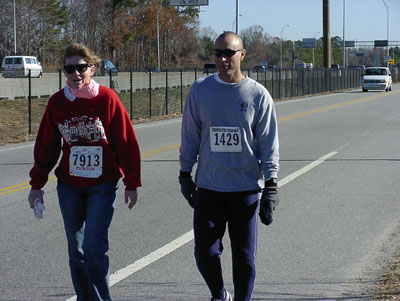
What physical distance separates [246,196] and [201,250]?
45 centimetres

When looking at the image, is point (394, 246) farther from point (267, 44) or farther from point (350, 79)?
point (267, 44)

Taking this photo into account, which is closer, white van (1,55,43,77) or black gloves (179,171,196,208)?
black gloves (179,171,196,208)

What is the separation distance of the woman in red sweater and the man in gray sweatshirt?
416mm

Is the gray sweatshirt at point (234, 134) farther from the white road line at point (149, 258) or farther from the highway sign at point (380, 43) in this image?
the highway sign at point (380, 43)

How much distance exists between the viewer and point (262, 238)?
7734mm

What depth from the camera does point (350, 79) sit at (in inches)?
2616

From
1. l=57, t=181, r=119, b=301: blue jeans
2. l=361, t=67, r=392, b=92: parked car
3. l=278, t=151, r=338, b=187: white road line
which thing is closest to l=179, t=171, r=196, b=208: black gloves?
l=57, t=181, r=119, b=301: blue jeans

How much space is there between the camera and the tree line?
3120 inches

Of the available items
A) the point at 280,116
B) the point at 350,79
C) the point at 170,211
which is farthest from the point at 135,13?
the point at 170,211

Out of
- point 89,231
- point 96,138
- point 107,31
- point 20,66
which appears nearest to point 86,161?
point 96,138

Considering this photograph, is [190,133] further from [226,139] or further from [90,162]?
[90,162]

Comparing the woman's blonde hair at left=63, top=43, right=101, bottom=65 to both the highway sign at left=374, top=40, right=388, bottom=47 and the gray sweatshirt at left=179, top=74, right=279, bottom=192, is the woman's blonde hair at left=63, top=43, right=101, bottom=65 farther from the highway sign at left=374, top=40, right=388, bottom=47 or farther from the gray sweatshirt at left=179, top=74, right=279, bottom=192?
the highway sign at left=374, top=40, right=388, bottom=47

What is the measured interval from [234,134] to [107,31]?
95.2m

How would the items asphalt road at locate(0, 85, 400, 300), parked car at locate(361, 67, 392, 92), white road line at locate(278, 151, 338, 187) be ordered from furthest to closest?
parked car at locate(361, 67, 392, 92) → white road line at locate(278, 151, 338, 187) → asphalt road at locate(0, 85, 400, 300)
